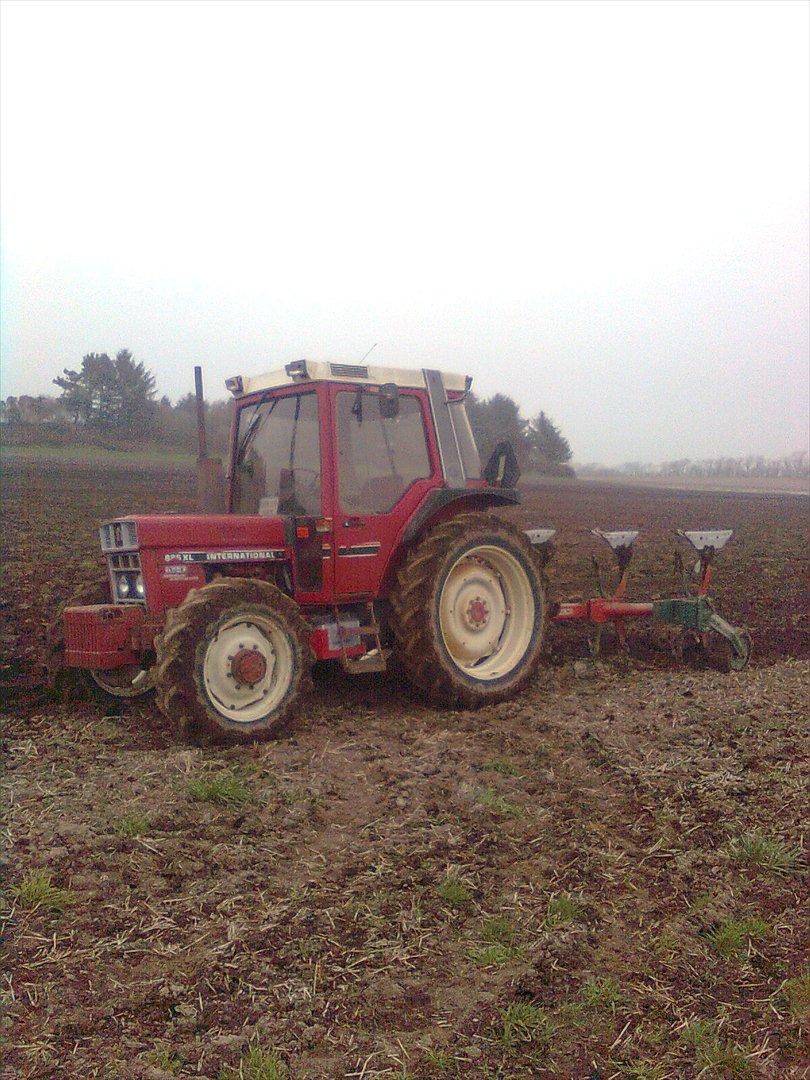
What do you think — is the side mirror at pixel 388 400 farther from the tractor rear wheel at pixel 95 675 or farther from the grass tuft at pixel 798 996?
the grass tuft at pixel 798 996

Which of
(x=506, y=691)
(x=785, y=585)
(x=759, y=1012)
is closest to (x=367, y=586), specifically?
(x=506, y=691)

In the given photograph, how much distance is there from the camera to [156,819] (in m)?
4.50

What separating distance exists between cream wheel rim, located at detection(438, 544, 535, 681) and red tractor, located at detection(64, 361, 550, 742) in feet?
0.04

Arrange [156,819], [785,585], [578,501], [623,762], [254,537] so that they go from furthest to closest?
1. [578,501]
2. [785,585]
3. [254,537]
4. [623,762]
5. [156,819]

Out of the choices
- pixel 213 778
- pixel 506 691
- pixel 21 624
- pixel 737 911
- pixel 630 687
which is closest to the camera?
pixel 737 911

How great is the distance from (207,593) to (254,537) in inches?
37.3

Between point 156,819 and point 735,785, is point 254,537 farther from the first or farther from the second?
point 735,785

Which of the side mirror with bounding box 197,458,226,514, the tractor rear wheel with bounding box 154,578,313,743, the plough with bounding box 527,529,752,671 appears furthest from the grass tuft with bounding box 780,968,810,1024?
the side mirror with bounding box 197,458,226,514

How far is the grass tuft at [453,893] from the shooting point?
13.1 feet

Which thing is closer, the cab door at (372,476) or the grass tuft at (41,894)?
the grass tuft at (41,894)

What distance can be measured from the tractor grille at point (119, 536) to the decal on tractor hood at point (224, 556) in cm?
27

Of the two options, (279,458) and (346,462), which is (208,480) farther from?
(346,462)

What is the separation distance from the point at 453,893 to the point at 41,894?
1.66 m

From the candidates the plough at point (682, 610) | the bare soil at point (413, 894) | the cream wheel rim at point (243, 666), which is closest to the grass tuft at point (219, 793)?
the bare soil at point (413, 894)
